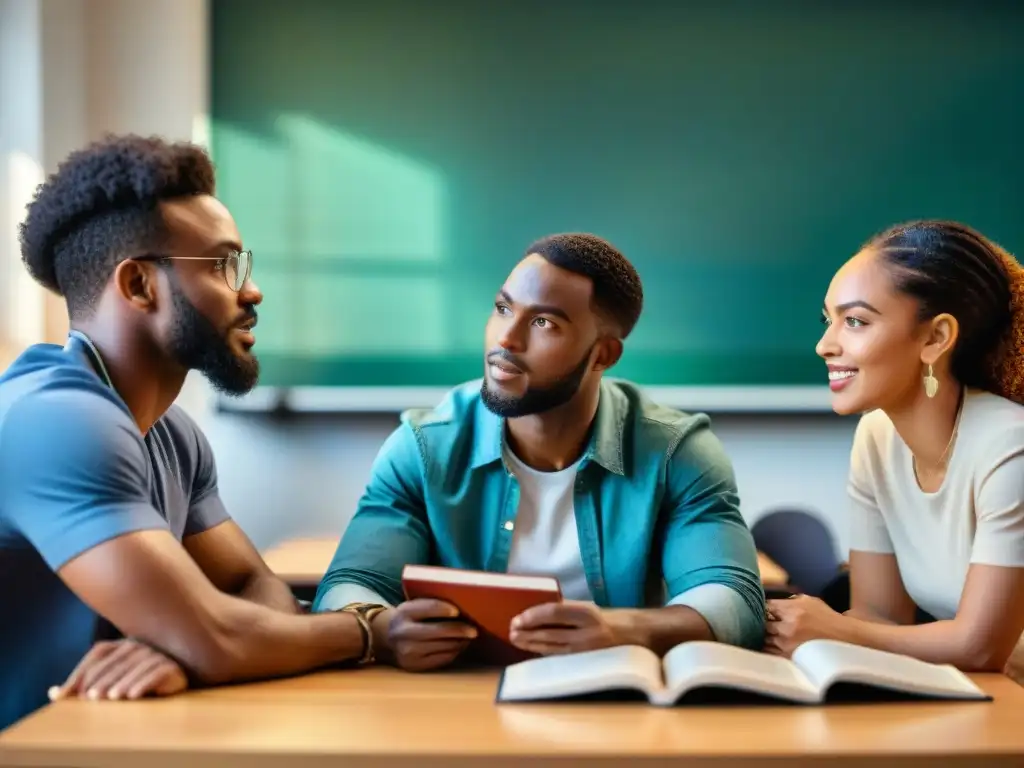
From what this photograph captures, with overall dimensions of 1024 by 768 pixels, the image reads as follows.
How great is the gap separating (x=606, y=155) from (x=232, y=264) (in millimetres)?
2137

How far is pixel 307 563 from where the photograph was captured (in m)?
2.71

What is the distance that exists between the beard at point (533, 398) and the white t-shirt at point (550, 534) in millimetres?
128

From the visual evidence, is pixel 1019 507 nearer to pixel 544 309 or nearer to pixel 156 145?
pixel 544 309

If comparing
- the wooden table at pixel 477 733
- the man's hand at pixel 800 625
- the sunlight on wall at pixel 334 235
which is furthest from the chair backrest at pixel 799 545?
the wooden table at pixel 477 733

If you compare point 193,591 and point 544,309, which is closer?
point 193,591

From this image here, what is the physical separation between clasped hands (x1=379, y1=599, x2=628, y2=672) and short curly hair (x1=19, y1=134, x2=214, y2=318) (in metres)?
0.65

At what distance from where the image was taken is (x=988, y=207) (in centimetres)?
345

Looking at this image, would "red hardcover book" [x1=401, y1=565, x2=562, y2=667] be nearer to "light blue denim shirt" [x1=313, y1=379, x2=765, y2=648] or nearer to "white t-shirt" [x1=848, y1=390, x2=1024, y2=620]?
"light blue denim shirt" [x1=313, y1=379, x2=765, y2=648]

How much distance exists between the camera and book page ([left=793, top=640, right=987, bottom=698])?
1.24 metres

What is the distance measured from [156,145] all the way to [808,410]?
2.48 m

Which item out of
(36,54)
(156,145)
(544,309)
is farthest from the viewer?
(36,54)

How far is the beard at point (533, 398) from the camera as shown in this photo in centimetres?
164

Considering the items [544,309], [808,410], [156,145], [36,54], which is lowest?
[808,410]

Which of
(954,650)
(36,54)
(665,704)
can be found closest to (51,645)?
(665,704)
